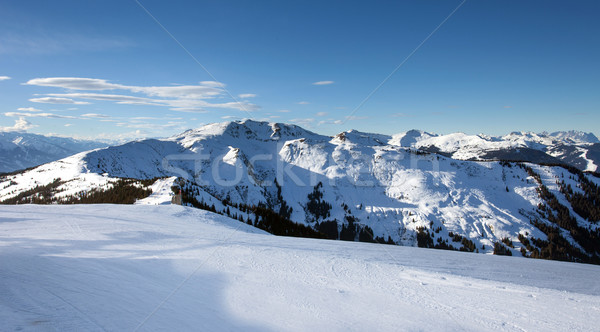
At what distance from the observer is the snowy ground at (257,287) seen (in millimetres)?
3750

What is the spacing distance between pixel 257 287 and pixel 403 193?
150 meters

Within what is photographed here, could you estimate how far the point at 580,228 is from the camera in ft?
396

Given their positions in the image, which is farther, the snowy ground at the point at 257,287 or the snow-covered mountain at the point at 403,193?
the snow-covered mountain at the point at 403,193

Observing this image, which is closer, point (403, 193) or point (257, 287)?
point (257, 287)

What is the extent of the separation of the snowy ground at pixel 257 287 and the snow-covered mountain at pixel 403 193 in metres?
85.4

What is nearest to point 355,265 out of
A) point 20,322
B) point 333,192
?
point 20,322

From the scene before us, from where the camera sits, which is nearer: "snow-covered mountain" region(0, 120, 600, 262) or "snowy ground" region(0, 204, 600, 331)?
"snowy ground" region(0, 204, 600, 331)

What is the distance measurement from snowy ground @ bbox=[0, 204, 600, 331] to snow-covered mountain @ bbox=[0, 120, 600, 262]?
280 feet

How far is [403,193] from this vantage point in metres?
142

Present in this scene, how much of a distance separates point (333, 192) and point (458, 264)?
14603cm

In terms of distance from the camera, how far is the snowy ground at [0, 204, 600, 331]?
3.75 metres

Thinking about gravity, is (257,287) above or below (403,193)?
above

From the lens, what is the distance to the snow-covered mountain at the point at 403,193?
355 ft

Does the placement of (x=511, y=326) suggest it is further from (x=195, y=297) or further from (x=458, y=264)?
(x=195, y=297)
